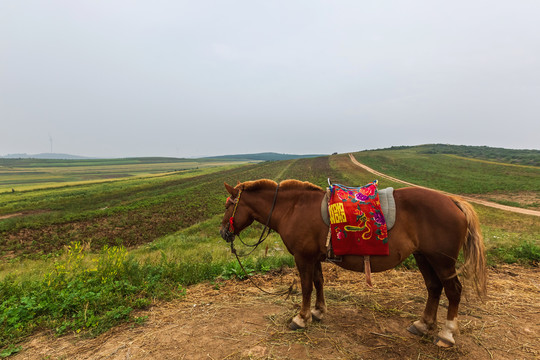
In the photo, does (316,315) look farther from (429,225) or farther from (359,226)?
(429,225)

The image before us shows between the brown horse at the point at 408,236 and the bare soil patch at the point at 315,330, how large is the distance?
0.32 m

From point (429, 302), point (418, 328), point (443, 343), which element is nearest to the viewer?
point (443, 343)

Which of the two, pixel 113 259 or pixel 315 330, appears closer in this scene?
pixel 315 330

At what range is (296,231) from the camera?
363 cm

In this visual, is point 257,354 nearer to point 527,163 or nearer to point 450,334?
point 450,334

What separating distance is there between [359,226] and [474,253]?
1.78 metres

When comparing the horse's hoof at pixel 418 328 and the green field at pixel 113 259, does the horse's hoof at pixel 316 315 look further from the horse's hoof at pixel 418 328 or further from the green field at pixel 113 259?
the green field at pixel 113 259

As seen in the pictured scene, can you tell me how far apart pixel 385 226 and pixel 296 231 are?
131 centimetres

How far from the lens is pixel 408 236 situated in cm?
330

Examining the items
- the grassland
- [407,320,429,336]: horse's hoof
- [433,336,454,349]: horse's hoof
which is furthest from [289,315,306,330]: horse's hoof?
the grassland

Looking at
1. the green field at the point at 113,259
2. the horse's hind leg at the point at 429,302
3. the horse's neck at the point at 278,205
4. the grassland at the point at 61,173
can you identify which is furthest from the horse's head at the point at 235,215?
the grassland at the point at 61,173

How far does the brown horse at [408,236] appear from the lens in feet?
10.6

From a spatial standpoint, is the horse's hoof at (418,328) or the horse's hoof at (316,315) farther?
the horse's hoof at (316,315)

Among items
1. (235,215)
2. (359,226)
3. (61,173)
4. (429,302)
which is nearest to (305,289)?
(359,226)
